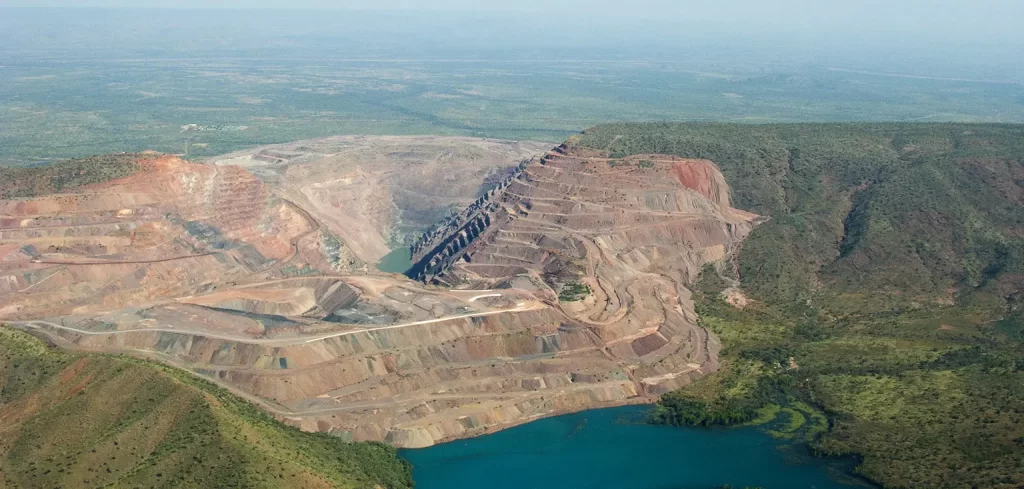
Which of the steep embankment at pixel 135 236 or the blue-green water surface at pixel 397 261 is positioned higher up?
the steep embankment at pixel 135 236

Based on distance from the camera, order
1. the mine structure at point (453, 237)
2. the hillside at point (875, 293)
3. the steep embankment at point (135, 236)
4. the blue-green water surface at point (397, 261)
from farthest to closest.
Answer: the blue-green water surface at point (397, 261) → the mine structure at point (453, 237) → the steep embankment at point (135, 236) → the hillside at point (875, 293)

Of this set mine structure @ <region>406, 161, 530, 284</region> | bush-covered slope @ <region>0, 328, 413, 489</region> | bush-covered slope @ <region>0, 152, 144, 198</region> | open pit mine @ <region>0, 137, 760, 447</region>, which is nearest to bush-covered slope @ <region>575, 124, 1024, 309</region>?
open pit mine @ <region>0, 137, 760, 447</region>

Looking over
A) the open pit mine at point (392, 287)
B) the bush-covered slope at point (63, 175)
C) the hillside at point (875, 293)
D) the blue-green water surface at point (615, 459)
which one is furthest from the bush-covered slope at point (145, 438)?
the bush-covered slope at point (63, 175)

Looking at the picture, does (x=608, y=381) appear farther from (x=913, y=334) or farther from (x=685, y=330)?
(x=913, y=334)

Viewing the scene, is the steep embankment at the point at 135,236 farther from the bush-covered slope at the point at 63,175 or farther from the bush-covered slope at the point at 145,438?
the bush-covered slope at the point at 145,438

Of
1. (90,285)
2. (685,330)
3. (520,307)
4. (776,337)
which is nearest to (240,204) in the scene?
(90,285)

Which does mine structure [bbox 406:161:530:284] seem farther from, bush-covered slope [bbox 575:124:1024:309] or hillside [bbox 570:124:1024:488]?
bush-covered slope [bbox 575:124:1024:309]
